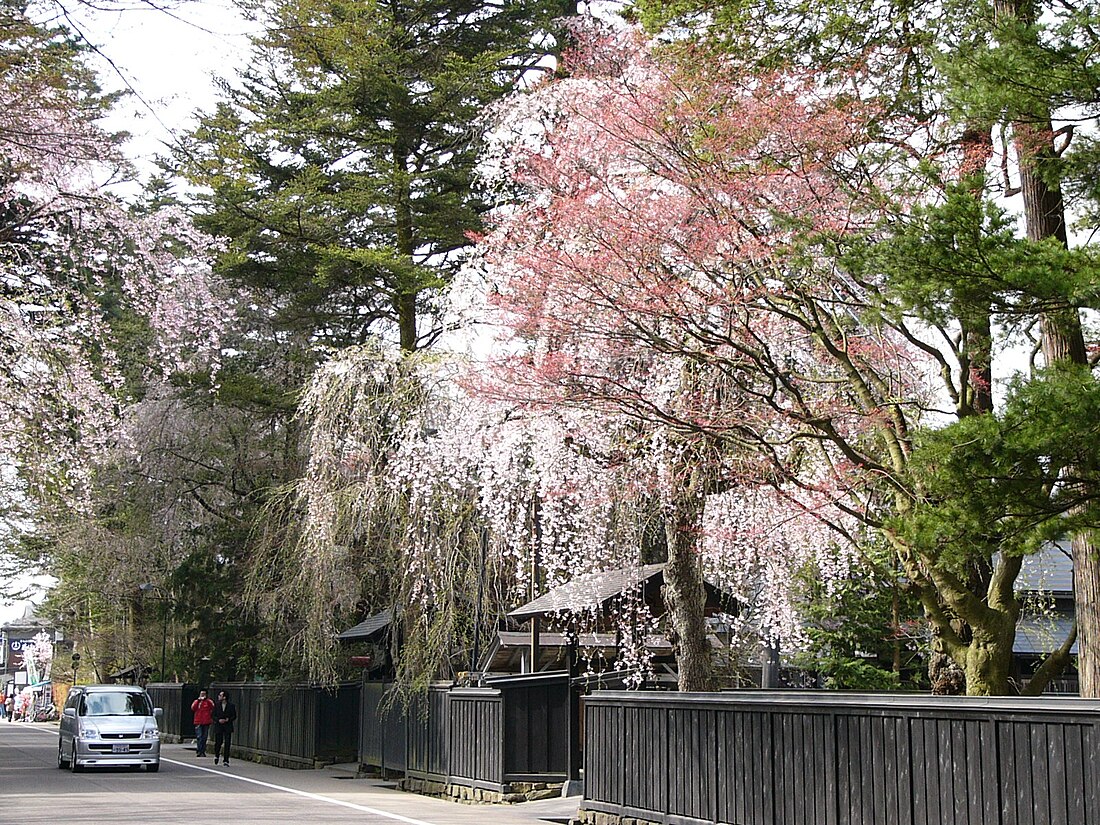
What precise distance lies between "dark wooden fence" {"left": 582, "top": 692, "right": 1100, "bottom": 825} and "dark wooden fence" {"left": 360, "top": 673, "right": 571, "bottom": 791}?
3.19m

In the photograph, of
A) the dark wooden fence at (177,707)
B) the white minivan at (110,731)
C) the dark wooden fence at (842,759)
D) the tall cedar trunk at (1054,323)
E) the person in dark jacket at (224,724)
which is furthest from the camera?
the dark wooden fence at (177,707)

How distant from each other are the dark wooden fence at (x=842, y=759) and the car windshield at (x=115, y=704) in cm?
1385

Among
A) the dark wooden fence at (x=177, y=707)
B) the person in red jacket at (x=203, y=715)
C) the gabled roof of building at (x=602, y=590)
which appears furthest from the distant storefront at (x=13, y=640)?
the gabled roof of building at (x=602, y=590)

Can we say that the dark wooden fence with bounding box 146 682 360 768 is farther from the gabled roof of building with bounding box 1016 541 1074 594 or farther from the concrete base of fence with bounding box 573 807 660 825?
the gabled roof of building with bounding box 1016 541 1074 594

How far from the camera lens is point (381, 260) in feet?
94.2

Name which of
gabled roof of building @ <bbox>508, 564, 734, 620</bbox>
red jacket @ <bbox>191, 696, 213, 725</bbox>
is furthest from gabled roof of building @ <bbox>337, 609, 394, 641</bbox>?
red jacket @ <bbox>191, 696, 213, 725</bbox>

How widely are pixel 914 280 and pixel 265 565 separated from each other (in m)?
20.4

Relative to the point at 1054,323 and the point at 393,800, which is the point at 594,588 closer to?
the point at 393,800

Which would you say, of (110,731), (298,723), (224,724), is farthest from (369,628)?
(224,724)

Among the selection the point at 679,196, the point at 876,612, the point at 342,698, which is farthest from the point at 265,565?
the point at 679,196

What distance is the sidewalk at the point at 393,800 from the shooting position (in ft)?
57.1

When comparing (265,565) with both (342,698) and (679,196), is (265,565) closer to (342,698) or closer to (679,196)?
(342,698)

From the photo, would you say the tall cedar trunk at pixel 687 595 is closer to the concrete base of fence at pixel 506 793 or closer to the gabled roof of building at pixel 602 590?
the gabled roof of building at pixel 602 590

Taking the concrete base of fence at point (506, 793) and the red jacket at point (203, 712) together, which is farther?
the red jacket at point (203, 712)
